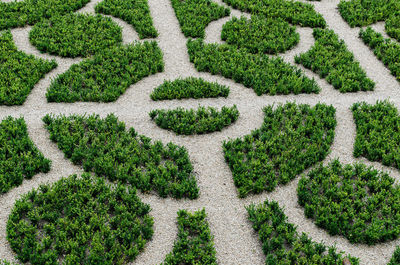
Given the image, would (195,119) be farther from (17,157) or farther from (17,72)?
(17,72)

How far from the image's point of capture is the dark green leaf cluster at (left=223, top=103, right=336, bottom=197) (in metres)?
6.81

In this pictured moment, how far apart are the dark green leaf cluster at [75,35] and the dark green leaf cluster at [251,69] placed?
1847mm

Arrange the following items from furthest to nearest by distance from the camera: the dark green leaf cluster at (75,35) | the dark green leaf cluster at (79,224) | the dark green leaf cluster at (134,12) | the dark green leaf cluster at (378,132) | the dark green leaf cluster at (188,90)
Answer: the dark green leaf cluster at (134,12) < the dark green leaf cluster at (75,35) < the dark green leaf cluster at (188,90) < the dark green leaf cluster at (378,132) < the dark green leaf cluster at (79,224)

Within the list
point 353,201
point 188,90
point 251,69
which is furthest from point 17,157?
point 353,201

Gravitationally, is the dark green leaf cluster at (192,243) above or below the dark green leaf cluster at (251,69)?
below

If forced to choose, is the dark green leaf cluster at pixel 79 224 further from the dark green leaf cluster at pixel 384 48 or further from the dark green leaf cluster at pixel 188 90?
the dark green leaf cluster at pixel 384 48

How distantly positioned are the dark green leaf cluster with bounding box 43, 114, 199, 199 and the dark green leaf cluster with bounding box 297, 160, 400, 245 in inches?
68.1

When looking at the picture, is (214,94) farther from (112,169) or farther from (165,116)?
(112,169)

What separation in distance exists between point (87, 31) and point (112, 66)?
1519 millimetres

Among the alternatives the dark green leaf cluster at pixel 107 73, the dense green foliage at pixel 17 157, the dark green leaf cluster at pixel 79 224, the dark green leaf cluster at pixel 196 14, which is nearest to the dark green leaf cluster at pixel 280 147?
the dark green leaf cluster at pixel 79 224

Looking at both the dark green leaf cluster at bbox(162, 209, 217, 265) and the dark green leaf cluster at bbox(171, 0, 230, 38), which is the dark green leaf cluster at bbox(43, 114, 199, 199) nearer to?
the dark green leaf cluster at bbox(162, 209, 217, 265)

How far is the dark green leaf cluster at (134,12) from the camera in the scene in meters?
10.2

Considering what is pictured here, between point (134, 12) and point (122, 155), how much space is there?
4.99 meters

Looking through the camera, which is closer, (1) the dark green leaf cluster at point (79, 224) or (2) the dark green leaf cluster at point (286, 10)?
(1) the dark green leaf cluster at point (79, 224)
